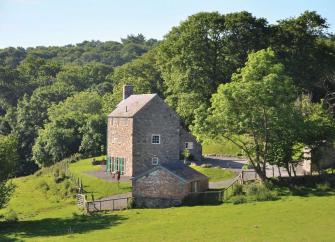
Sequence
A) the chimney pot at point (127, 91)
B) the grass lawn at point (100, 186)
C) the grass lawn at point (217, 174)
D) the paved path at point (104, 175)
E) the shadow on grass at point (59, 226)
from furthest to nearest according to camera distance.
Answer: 1. the chimney pot at point (127, 91)
2. the paved path at point (104, 175)
3. the grass lawn at point (217, 174)
4. the grass lawn at point (100, 186)
5. the shadow on grass at point (59, 226)

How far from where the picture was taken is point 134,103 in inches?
2480

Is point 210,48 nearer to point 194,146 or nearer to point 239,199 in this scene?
point 194,146

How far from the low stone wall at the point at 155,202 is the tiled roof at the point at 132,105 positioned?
1496 centimetres

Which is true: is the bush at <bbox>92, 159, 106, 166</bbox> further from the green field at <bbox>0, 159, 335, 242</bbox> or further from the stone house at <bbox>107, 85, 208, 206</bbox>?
the green field at <bbox>0, 159, 335, 242</bbox>

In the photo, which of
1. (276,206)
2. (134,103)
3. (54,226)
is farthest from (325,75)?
(54,226)

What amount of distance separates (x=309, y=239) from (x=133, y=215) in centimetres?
1788

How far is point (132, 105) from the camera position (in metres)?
63.0

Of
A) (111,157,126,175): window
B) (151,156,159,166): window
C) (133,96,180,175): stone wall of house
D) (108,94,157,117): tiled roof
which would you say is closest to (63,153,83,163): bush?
(111,157,126,175): window

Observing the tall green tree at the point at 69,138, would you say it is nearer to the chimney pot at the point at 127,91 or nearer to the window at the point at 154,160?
the chimney pot at the point at 127,91

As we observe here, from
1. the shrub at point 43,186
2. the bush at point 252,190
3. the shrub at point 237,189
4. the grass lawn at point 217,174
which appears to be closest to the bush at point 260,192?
the bush at point 252,190

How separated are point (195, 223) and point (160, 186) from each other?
1073 cm

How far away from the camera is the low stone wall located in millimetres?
47062

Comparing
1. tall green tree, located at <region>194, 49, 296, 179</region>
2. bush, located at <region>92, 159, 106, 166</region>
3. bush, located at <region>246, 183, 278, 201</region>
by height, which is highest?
tall green tree, located at <region>194, 49, 296, 179</region>

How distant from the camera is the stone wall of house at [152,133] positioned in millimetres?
60156
